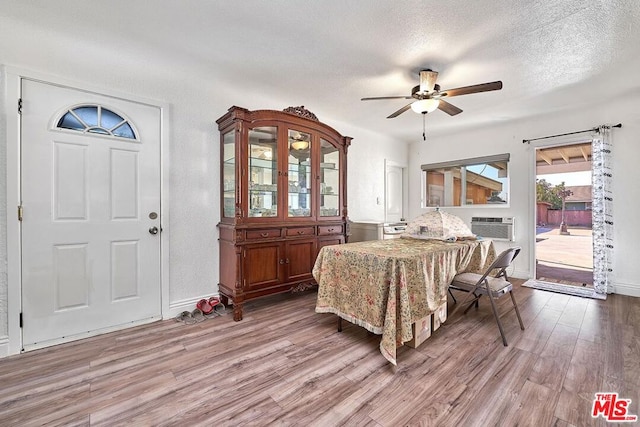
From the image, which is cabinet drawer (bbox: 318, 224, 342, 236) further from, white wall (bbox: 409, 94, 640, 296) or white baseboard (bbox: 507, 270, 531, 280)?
white baseboard (bbox: 507, 270, 531, 280)

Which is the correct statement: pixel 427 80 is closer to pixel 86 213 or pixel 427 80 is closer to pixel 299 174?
pixel 299 174

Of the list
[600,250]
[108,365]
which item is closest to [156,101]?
[108,365]

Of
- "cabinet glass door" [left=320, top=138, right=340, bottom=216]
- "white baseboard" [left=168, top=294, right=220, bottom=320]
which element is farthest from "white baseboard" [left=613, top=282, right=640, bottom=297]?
"white baseboard" [left=168, top=294, right=220, bottom=320]

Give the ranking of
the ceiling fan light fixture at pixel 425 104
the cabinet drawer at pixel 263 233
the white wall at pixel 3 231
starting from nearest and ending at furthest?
the white wall at pixel 3 231 < the ceiling fan light fixture at pixel 425 104 < the cabinet drawer at pixel 263 233

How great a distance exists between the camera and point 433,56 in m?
2.44

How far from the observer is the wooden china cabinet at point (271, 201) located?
8.84 ft

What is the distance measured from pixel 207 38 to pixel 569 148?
5.28 m

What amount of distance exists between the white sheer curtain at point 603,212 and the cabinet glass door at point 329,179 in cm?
334

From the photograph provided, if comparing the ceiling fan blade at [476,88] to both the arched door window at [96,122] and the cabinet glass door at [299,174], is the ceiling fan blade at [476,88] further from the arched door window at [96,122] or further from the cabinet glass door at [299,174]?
the arched door window at [96,122]

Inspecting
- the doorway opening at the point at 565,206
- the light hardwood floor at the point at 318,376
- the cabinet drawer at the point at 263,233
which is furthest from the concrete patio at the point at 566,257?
the cabinet drawer at the point at 263,233

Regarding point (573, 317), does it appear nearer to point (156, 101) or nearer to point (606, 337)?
point (606, 337)

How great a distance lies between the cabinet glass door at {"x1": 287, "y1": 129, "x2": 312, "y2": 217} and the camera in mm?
3070

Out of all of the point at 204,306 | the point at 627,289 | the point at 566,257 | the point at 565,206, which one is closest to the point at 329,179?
the point at 204,306

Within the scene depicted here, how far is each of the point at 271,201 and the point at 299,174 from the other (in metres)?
0.49
